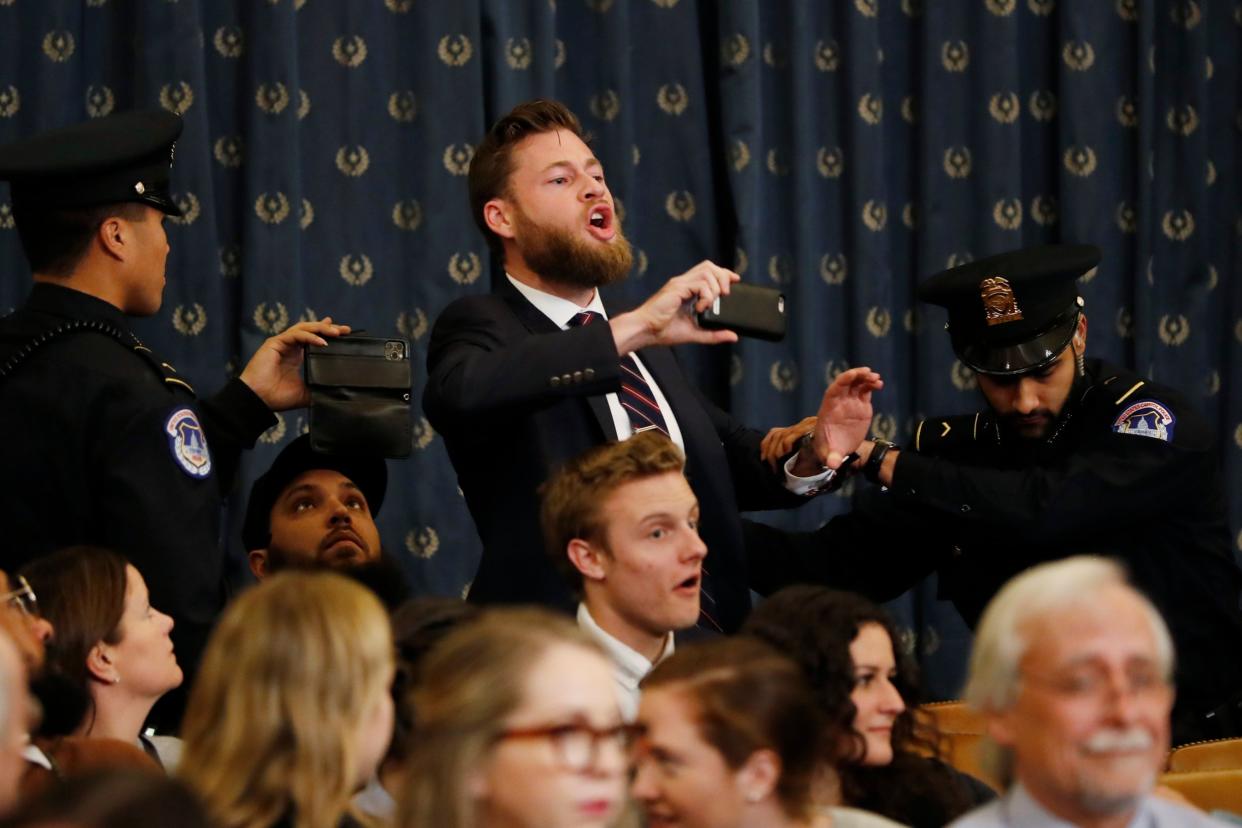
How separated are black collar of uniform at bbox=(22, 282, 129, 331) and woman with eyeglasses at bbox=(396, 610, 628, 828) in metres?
1.46

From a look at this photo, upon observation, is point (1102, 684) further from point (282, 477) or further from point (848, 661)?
point (282, 477)

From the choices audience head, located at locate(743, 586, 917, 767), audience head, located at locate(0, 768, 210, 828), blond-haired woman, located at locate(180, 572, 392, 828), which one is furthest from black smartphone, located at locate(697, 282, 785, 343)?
audience head, located at locate(0, 768, 210, 828)

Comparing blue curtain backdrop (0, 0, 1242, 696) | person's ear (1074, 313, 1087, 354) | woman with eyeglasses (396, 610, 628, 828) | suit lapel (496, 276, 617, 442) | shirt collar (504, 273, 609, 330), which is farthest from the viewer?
blue curtain backdrop (0, 0, 1242, 696)

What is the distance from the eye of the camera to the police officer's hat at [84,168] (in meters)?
3.29

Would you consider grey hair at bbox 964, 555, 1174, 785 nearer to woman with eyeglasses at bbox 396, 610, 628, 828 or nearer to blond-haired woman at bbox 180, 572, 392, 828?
woman with eyeglasses at bbox 396, 610, 628, 828

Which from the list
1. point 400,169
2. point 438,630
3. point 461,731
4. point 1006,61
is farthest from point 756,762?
point 1006,61

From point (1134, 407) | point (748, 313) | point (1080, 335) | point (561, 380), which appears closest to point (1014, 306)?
point (1080, 335)

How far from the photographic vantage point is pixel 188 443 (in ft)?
10.5

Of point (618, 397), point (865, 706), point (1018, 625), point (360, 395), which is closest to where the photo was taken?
point (1018, 625)

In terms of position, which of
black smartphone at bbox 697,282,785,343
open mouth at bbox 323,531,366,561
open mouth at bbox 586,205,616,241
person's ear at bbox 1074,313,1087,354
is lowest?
open mouth at bbox 323,531,366,561

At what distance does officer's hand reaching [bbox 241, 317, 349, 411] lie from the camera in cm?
379

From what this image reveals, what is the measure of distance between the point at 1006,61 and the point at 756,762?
3373 mm

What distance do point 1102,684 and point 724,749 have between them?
460 mm

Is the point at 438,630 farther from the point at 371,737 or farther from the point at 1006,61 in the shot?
the point at 1006,61
